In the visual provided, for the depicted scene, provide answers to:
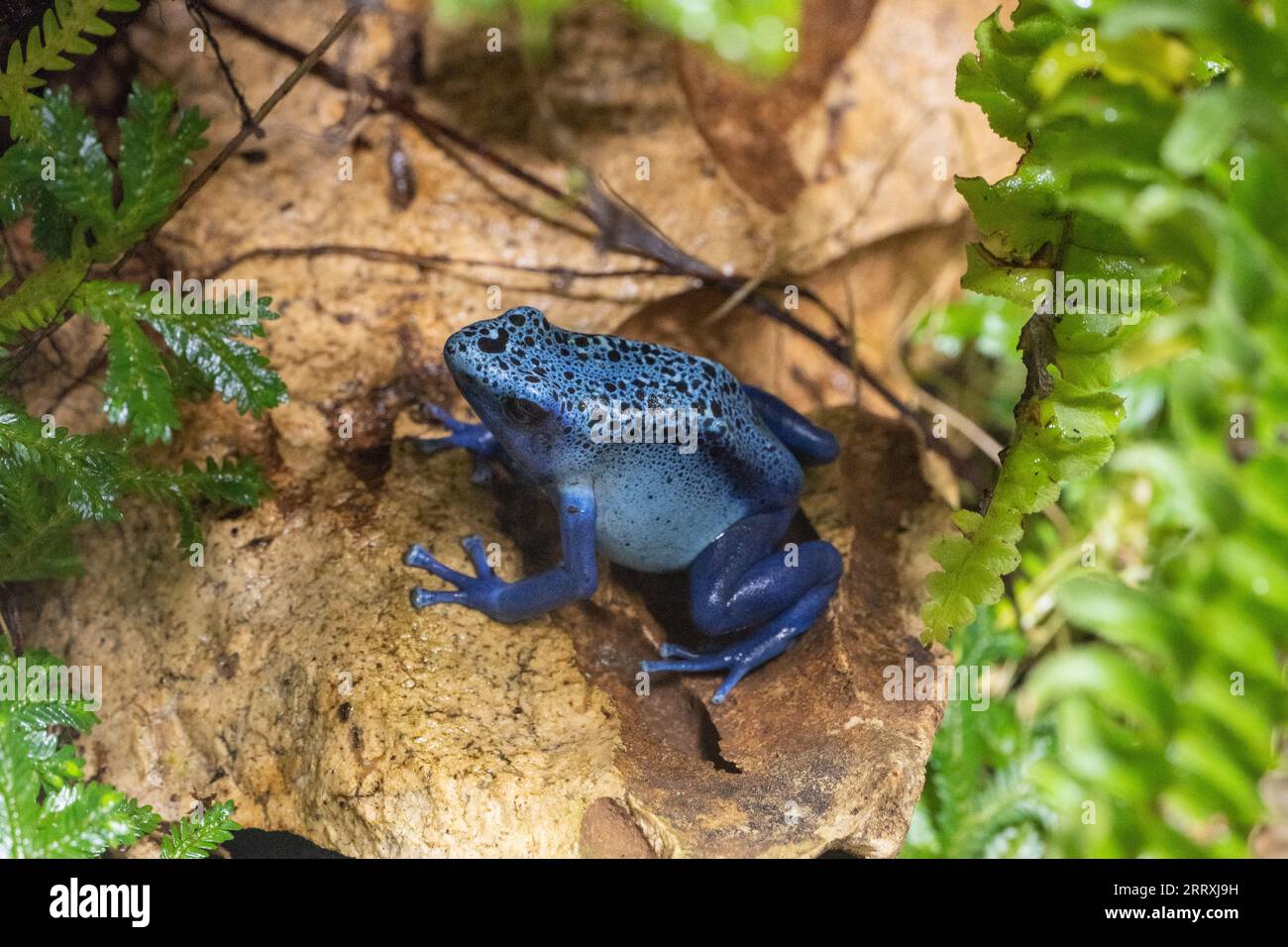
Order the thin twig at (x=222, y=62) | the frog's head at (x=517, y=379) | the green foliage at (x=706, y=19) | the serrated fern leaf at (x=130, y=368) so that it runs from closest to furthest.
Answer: the serrated fern leaf at (x=130, y=368), the frog's head at (x=517, y=379), the thin twig at (x=222, y=62), the green foliage at (x=706, y=19)

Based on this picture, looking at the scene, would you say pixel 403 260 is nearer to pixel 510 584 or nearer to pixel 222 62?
pixel 222 62

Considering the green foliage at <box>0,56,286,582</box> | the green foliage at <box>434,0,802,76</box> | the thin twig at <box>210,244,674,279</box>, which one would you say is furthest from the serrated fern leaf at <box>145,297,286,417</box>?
the green foliage at <box>434,0,802,76</box>

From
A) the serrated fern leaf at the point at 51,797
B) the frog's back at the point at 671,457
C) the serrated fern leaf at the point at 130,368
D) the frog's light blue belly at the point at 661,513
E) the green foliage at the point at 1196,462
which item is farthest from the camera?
the frog's light blue belly at the point at 661,513

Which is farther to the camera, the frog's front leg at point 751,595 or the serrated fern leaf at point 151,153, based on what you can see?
the frog's front leg at point 751,595

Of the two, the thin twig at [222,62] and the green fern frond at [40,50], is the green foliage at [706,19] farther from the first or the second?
the green fern frond at [40,50]

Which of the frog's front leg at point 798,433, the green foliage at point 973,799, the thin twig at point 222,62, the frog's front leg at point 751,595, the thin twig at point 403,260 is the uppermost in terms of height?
the thin twig at point 222,62

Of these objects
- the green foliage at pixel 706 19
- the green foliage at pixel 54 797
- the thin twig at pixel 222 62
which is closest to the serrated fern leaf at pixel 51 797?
the green foliage at pixel 54 797

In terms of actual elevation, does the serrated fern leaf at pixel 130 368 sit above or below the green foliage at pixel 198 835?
above
